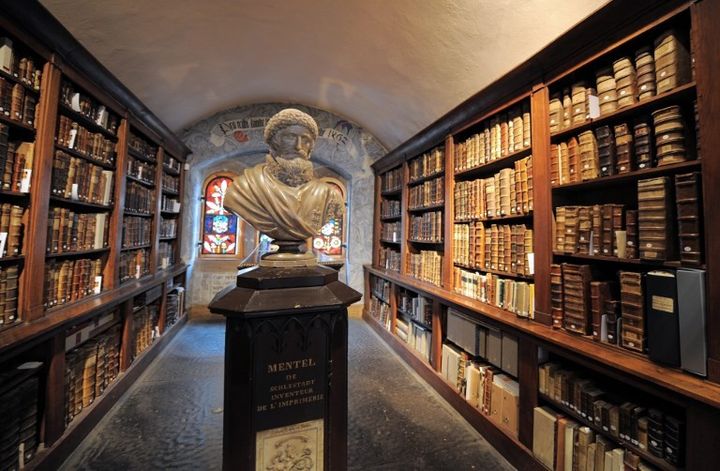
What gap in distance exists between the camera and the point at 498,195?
2.16 m

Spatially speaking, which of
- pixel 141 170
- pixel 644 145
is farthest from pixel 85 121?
pixel 644 145

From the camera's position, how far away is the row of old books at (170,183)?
3.68 metres

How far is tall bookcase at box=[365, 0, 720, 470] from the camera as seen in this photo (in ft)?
3.64

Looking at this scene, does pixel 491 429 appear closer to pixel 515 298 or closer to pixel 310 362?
pixel 515 298

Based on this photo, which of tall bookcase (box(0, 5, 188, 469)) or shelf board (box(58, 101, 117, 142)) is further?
shelf board (box(58, 101, 117, 142))

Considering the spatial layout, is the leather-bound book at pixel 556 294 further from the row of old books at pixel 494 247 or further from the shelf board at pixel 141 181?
the shelf board at pixel 141 181

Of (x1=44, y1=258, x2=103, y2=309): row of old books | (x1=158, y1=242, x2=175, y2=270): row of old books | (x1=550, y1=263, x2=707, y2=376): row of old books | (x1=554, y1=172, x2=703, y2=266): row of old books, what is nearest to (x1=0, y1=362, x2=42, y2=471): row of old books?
(x1=44, y1=258, x2=103, y2=309): row of old books

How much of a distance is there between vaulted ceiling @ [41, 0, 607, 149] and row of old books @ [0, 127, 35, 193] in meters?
1.10

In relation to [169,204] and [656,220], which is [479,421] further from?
[169,204]

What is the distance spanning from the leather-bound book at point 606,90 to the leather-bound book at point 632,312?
791 mm

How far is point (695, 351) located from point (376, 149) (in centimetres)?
419

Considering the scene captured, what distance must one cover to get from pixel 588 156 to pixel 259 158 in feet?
14.7

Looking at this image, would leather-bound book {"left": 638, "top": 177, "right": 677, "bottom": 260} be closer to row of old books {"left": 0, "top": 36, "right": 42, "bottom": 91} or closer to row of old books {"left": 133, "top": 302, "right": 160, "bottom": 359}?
row of old books {"left": 0, "top": 36, "right": 42, "bottom": 91}

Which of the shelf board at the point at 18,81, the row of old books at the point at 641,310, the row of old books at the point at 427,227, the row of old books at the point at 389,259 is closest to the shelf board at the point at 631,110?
the row of old books at the point at 641,310
